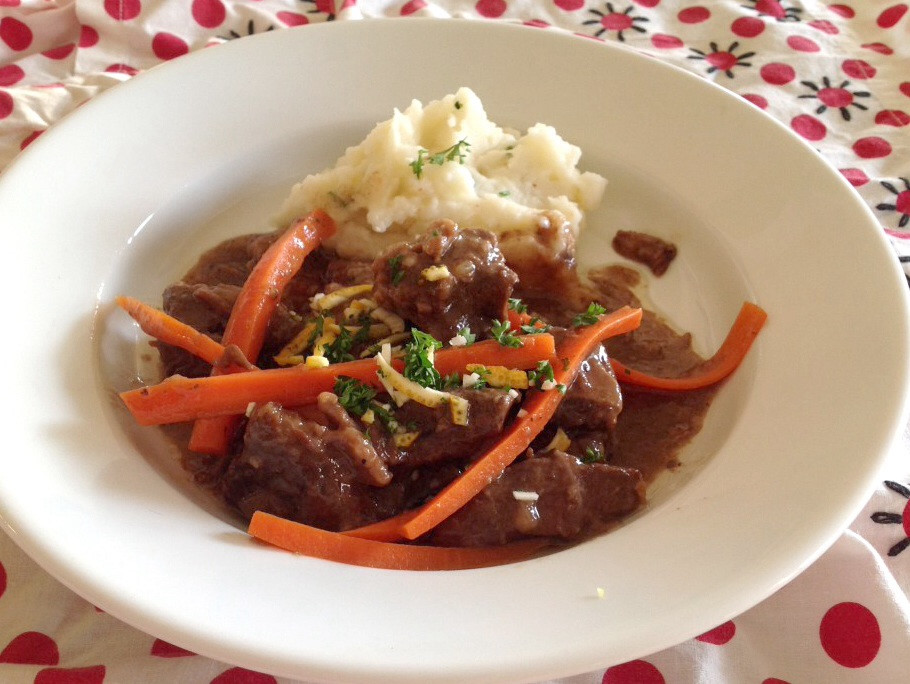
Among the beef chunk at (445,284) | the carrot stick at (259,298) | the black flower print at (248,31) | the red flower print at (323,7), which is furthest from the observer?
the red flower print at (323,7)

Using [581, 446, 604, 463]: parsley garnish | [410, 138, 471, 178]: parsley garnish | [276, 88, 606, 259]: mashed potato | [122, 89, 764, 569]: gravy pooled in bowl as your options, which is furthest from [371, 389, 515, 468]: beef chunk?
[410, 138, 471, 178]: parsley garnish

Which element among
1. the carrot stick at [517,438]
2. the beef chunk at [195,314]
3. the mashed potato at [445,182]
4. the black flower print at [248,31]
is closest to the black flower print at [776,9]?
the mashed potato at [445,182]

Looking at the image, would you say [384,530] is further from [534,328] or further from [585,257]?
[585,257]

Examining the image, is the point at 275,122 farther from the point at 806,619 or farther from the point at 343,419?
the point at 806,619

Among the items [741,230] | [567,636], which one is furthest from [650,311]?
[567,636]

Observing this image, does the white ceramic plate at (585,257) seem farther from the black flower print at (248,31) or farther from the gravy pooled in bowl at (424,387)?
the black flower print at (248,31)

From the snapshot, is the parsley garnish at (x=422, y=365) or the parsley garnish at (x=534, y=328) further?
the parsley garnish at (x=534, y=328)

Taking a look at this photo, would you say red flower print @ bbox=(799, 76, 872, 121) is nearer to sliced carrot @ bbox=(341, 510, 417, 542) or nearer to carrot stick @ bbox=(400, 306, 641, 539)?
carrot stick @ bbox=(400, 306, 641, 539)
